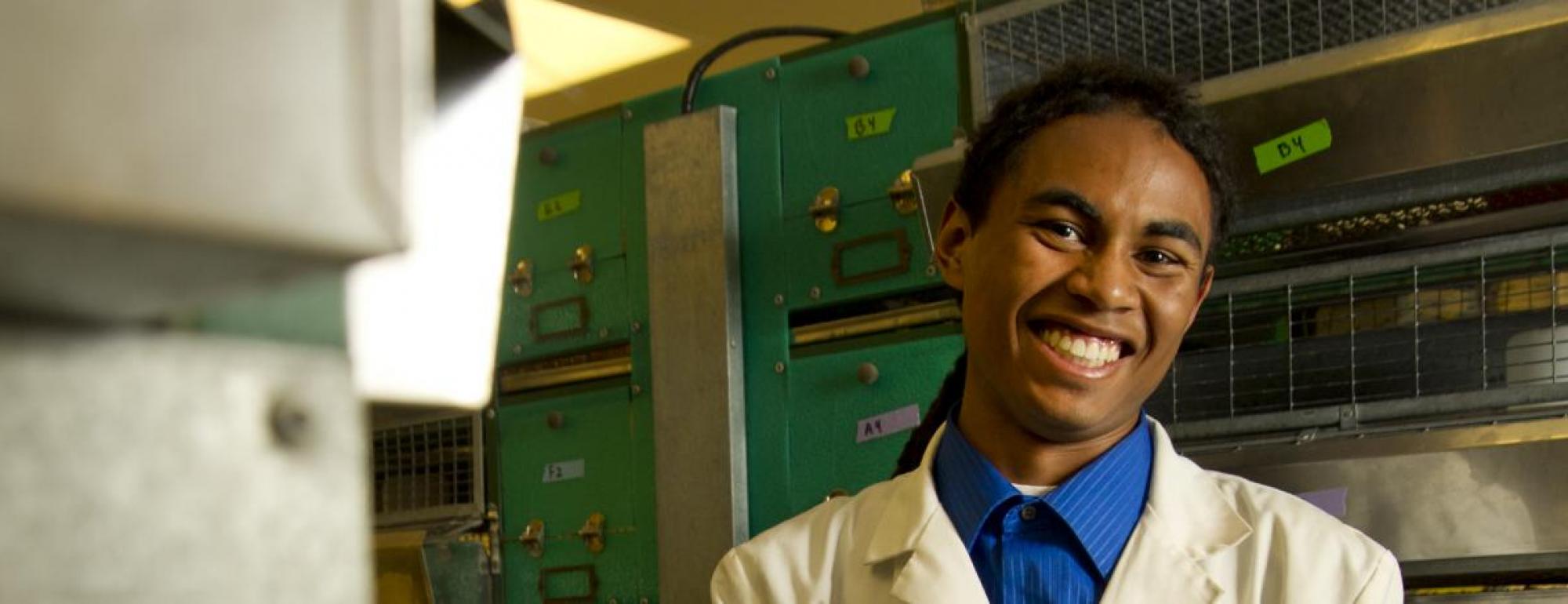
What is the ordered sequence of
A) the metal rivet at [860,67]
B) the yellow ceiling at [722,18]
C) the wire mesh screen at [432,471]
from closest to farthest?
1. the metal rivet at [860,67]
2. the wire mesh screen at [432,471]
3. the yellow ceiling at [722,18]

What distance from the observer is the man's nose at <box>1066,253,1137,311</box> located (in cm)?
159

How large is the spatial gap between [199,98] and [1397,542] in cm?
187

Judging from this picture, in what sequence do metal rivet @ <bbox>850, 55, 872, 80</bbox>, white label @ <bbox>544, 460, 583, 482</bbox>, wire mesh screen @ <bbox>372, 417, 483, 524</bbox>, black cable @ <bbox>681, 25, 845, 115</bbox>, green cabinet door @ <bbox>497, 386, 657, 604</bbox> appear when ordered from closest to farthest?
1. metal rivet @ <bbox>850, 55, 872, 80</bbox>
2. black cable @ <bbox>681, 25, 845, 115</bbox>
3. green cabinet door @ <bbox>497, 386, 657, 604</bbox>
4. white label @ <bbox>544, 460, 583, 482</bbox>
5. wire mesh screen @ <bbox>372, 417, 483, 524</bbox>

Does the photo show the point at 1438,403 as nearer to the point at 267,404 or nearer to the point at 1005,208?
the point at 1005,208

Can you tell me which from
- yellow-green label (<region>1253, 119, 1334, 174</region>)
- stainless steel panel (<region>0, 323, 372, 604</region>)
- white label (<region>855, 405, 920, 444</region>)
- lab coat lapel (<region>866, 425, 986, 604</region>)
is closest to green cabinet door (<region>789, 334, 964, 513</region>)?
white label (<region>855, 405, 920, 444</region>)

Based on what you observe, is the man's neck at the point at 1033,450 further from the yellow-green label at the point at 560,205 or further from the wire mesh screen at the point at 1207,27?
the yellow-green label at the point at 560,205

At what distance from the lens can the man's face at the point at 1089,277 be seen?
1.61m

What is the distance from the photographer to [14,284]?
296 mm

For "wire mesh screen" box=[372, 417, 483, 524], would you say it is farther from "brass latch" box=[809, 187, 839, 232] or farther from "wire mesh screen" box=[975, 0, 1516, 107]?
"wire mesh screen" box=[975, 0, 1516, 107]

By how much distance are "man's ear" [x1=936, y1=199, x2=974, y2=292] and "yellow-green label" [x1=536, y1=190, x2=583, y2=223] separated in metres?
1.41

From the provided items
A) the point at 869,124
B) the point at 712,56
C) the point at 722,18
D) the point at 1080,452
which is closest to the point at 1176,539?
the point at 1080,452

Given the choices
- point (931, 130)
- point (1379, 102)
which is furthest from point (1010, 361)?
point (931, 130)

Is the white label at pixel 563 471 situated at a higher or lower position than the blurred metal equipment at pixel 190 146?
higher

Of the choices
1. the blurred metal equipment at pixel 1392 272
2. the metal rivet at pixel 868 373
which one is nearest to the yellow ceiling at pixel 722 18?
the metal rivet at pixel 868 373
